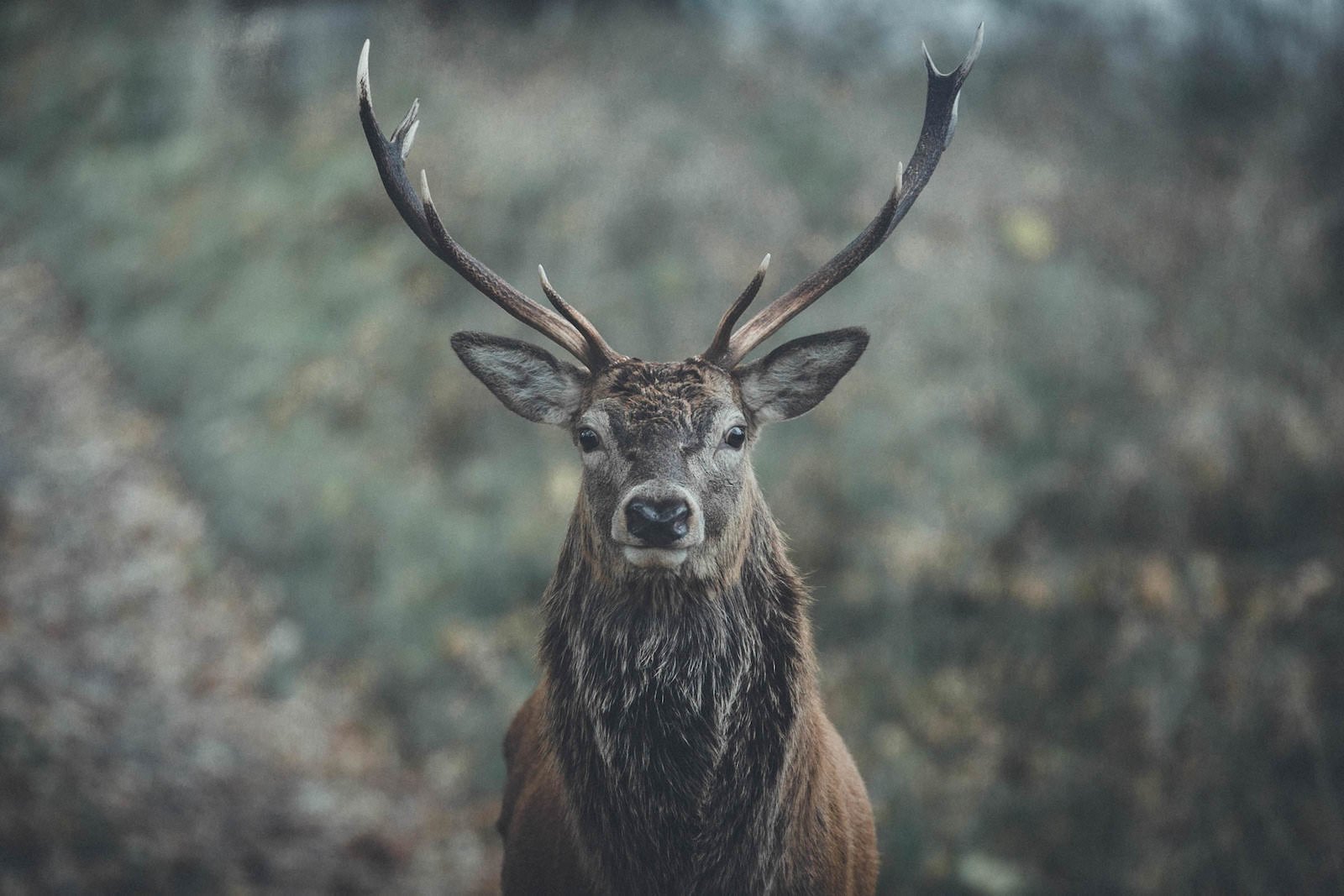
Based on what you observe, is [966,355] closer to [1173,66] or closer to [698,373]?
[1173,66]

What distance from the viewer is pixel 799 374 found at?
340cm

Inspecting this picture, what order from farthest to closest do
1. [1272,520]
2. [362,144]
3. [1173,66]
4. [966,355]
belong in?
[362,144] < [1173,66] < [966,355] < [1272,520]

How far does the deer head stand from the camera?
9.65 ft

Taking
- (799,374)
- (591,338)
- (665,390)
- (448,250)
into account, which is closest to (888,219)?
(799,374)

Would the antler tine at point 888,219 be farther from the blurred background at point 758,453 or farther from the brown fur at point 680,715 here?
the blurred background at point 758,453

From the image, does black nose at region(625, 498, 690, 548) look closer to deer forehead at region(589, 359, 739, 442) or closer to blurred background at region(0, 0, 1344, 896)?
deer forehead at region(589, 359, 739, 442)

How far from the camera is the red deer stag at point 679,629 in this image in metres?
2.86

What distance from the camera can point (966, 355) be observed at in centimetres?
851

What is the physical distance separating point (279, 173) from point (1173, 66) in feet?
31.3

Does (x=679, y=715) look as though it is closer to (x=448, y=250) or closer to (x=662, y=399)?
(x=662, y=399)

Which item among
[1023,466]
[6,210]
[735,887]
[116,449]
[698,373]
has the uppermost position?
[6,210]

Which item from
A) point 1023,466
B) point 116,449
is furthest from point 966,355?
point 116,449

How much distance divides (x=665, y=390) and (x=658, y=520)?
0.48m

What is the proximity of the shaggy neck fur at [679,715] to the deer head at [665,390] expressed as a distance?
4.7 inches
